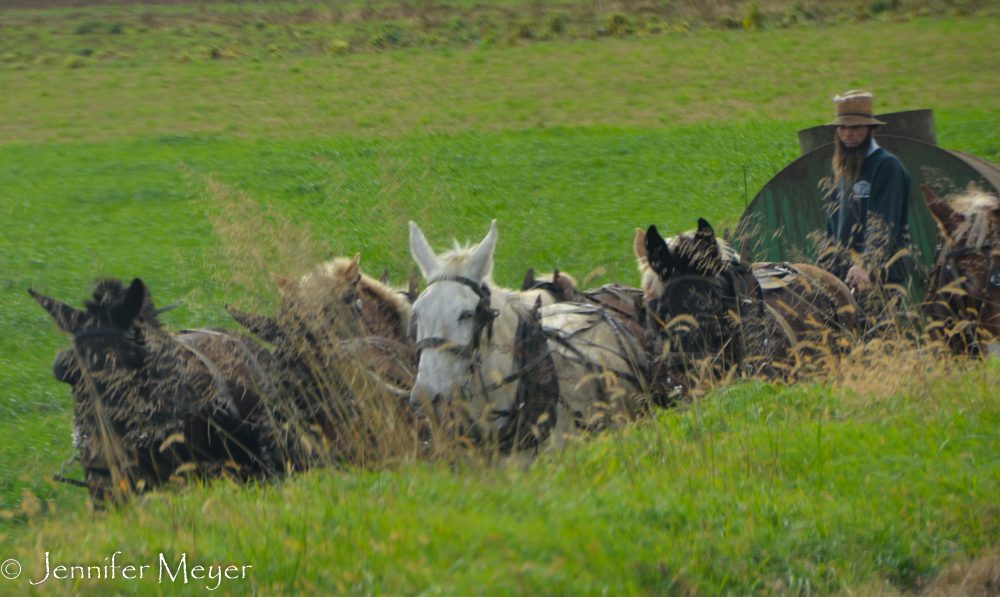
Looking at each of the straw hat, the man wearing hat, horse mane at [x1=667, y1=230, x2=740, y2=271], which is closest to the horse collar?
horse mane at [x1=667, y1=230, x2=740, y2=271]

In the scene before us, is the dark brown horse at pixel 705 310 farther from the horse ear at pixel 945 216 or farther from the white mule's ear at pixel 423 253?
the white mule's ear at pixel 423 253

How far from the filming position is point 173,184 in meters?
16.6

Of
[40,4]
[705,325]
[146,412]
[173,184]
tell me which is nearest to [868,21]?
[173,184]

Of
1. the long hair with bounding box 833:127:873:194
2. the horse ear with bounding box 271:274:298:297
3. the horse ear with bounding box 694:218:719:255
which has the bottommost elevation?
the horse ear with bounding box 271:274:298:297

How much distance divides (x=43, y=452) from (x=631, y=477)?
4.28 meters

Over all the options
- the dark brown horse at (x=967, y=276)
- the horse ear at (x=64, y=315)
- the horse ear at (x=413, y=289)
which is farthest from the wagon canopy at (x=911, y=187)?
the horse ear at (x=64, y=315)

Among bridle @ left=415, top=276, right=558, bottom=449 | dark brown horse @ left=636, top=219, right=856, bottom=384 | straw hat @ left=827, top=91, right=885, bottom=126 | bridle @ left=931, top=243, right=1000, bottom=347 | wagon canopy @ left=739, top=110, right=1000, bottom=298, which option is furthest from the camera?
wagon canopy @ left=739, top=110, right=1000, bottom=298

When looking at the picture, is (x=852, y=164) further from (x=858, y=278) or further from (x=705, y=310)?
(x=705, y=310)

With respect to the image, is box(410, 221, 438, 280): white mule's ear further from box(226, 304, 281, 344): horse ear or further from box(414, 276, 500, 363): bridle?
box(226, 304, 281, 344): horse ear

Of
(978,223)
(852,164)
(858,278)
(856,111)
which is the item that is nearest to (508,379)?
(858,278)

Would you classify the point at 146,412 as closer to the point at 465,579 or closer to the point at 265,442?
the point at 265,442

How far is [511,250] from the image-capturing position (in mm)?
12266

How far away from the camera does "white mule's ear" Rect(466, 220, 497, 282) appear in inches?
171

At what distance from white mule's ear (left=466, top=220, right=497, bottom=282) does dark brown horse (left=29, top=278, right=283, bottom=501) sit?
3.90ft
